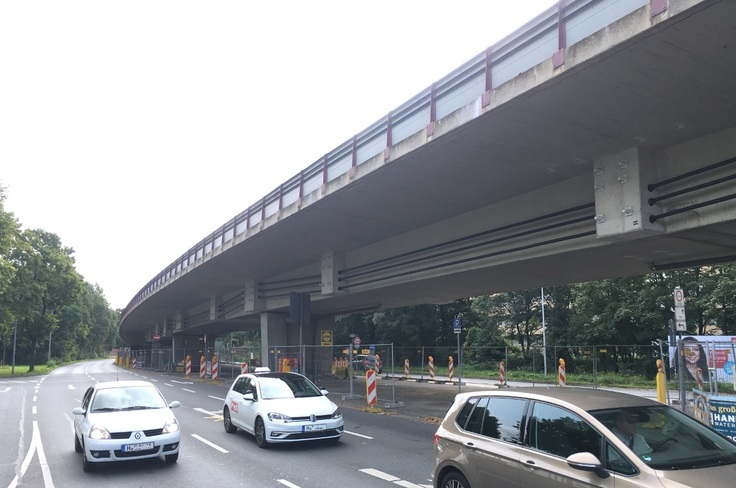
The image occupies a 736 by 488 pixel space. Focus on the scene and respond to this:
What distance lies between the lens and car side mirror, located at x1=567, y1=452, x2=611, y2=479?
4350 millimetres

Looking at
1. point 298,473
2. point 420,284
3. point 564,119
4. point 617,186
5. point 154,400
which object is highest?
point 564,119

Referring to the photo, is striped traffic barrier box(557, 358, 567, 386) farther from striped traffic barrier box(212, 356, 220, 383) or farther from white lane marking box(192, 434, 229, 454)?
striped traffic barrier box(212, 356, 220, 383)

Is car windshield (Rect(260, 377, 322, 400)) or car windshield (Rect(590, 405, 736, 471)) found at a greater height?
car windshield (Rect(590, 405, 736, 471))

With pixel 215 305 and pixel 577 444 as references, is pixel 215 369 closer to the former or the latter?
pixel 215 305

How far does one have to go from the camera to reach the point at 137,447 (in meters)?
9.13

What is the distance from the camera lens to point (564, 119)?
10188mm

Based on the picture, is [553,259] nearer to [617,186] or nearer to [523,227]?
[523,227]

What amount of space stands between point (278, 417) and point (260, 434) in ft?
1.95

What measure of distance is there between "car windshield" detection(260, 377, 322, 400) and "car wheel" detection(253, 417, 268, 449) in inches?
24.7

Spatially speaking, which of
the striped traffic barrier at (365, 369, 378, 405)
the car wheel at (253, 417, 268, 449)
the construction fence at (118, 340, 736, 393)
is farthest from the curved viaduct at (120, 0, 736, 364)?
the car wheel at (253, 417, 268, 449)

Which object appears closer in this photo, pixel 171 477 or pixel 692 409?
pixel 171 477

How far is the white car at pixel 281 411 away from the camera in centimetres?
1098

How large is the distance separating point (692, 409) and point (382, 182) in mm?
8287

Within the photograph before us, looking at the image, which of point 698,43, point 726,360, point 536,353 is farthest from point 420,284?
point 698,43
